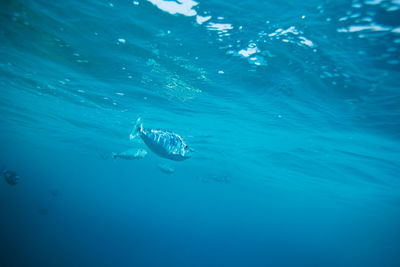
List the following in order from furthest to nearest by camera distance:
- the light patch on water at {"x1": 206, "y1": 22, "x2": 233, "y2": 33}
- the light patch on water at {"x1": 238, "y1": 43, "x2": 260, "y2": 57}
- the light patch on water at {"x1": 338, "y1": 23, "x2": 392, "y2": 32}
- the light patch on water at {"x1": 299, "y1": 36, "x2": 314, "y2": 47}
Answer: the light patch on water at {"x1": 238, "y1": 43, "x2": 260, "y2": 57} < the light patch on water at {"x1": 206, "y1": 22, "x2": 233, "y2": 33} < the light patch on water at {"x1": 299, "y1": 36, "x2": 314, "y2": 47} < the light patch on water at {"x1": 338, "y1": 23, "x2": 392, "y2": 32}

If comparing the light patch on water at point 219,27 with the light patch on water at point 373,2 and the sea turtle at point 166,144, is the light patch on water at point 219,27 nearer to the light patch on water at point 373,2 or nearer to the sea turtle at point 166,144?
the light patch on water at point 373,2

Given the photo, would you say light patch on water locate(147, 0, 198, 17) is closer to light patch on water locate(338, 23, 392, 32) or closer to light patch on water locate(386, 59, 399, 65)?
light patch on water locate(338, 23, 392, 32)

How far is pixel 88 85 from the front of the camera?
58.5 feet

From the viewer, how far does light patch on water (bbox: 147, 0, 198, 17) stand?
8196mm

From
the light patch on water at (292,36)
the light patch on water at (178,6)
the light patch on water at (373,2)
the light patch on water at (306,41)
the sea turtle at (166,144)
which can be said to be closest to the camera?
the sea turtle at (166,144)

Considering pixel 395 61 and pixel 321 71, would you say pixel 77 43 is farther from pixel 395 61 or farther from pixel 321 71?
pixel 395 61

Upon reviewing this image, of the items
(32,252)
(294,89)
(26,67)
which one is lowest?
(32,252)

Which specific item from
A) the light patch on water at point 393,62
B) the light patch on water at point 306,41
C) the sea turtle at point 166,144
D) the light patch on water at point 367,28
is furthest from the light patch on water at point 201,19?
the light patch on water at point 393,62

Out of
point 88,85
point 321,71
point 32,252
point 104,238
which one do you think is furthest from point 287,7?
point 104,238

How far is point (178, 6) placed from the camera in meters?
8.46

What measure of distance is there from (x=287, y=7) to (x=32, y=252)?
3100 centimetres

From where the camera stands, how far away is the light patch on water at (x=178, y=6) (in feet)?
26.9

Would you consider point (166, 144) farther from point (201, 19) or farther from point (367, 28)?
point (367, 28)

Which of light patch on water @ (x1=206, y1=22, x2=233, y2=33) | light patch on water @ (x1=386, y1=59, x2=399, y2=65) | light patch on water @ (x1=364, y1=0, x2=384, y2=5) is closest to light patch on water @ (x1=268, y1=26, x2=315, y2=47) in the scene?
light patch on water @ (x1=206, y1=22, x2=233, y2=33)
